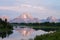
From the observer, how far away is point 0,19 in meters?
108

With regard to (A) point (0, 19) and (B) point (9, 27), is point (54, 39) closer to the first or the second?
(B) point (9, 27)

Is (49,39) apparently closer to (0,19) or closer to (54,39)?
(54,39)

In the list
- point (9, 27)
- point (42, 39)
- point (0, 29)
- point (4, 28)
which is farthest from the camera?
point (9, 27)

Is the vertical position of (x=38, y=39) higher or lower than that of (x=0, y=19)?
higher

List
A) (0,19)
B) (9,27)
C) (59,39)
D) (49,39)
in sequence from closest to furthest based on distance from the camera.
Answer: (59,39), (49,39), (9,27), (0,19)

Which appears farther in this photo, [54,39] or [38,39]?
[38,39]

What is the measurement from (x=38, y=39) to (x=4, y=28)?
6053cm

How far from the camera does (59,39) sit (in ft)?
91.4

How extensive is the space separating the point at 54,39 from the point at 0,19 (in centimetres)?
8069

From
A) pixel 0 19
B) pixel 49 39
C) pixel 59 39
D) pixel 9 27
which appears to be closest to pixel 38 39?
pixel 49 39

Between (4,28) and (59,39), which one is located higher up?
(59,39)

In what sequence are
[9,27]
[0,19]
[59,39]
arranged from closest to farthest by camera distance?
1. [59,39]
2. [9,27]
3. [0,19]

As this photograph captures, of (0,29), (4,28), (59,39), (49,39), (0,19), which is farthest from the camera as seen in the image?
(0,19)

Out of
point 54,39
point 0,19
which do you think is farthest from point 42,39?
point 0,19
